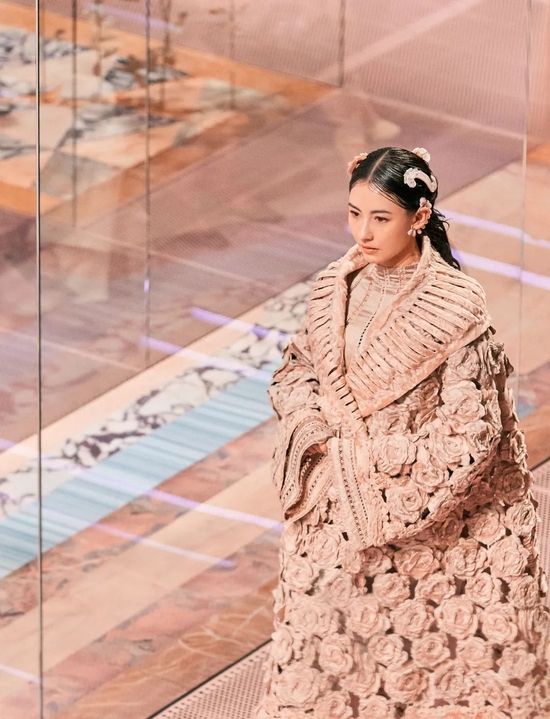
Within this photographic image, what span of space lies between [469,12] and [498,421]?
98.9 inches

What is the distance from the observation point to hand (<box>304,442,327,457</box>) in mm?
4680

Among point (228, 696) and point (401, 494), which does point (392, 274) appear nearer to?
point (401, 494)

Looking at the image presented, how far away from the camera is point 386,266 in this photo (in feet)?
15.1

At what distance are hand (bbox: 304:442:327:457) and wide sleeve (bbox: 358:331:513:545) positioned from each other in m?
0.13

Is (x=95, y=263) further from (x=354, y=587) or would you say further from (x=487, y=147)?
(x=487, y=147)

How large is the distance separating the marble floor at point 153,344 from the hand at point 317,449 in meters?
1.10

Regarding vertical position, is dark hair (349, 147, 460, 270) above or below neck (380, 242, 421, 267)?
above

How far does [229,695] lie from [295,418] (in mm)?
1564

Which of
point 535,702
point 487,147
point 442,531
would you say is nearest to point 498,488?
point 442,531

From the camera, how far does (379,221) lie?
14.6 ft

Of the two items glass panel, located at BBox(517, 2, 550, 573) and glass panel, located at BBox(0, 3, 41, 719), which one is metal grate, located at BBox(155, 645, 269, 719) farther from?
glass panel, located at BBox(517, 2, 550, 573)

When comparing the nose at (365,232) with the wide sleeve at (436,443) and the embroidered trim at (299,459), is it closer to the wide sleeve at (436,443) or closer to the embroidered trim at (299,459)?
the wide sleeve at (436,443)

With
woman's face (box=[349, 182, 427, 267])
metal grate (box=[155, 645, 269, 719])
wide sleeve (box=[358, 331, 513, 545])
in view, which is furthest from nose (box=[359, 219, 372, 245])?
metal grate (box=[155, 645, 269, 719])

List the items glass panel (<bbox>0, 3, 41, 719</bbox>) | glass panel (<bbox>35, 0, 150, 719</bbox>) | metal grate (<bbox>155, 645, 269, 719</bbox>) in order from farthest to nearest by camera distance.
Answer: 1. metal grate (<bbox>155, 645, 269, 719</bbox>)
2. glass panel (<bbox>35, 0, 150, 719</bbox>)
3. glass panel (<bbox>0, 3, 41, 719</bbox>)
